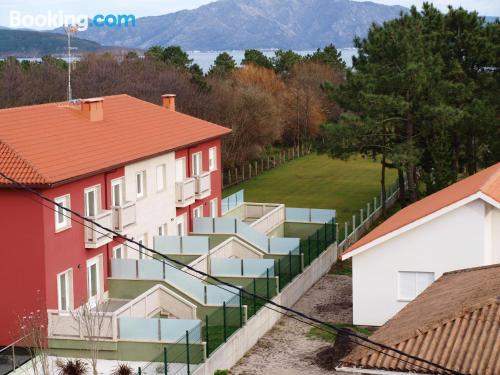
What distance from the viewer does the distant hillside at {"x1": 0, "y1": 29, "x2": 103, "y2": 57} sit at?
123438mm

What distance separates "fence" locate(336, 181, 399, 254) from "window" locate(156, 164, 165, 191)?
960 centimetres

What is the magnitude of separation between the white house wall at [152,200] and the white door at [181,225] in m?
0.72

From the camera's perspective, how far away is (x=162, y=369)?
21.9 m

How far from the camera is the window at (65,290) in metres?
26.8

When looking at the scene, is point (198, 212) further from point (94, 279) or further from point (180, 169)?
point (94, 279)

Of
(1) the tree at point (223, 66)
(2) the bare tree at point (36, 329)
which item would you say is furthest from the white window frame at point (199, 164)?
(1) the tree at point (223, 66)

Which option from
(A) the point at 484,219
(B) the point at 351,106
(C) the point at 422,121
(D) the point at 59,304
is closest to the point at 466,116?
(C) the point at 422,121

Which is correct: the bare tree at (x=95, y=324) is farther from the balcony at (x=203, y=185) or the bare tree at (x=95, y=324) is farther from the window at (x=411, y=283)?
the balcony at (x=203, y=185)

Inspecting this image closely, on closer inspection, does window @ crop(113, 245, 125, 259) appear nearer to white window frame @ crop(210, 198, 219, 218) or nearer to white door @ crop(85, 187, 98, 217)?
white door @ crop(85, 187, 98, 217)

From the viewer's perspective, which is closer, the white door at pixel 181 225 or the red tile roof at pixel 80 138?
the red tile roof at pixel 80 138

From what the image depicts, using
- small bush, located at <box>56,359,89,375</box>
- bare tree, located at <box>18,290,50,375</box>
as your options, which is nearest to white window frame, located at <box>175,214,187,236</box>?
bare tree, located at <box>18,290,50,375</box>

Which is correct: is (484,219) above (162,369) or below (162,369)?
above

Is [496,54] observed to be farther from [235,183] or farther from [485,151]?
[235,183]

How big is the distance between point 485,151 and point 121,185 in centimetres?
2996
